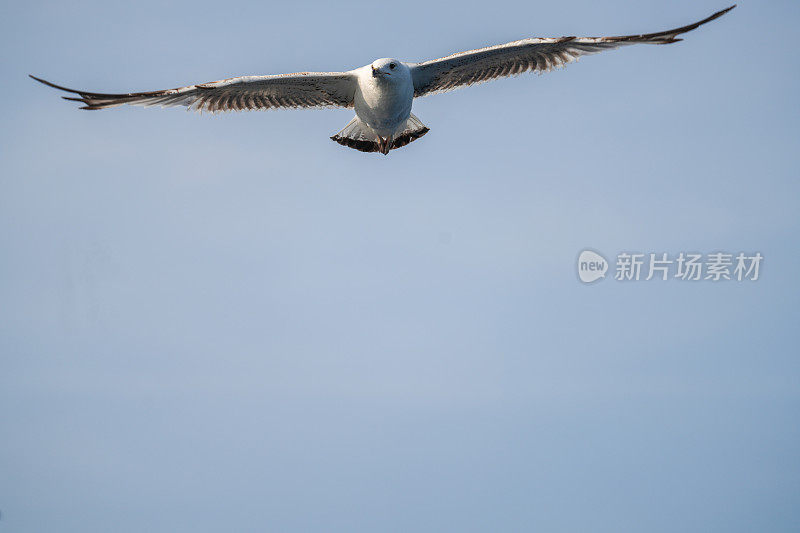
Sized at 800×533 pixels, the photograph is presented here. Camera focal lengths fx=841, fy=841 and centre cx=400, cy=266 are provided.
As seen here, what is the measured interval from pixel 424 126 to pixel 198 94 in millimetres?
3813

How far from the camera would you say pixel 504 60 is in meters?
13.6

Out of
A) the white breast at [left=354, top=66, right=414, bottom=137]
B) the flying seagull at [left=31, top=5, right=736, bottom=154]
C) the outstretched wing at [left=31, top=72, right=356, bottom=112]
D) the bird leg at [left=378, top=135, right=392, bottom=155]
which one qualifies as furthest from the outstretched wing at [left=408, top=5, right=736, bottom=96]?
the outstretched wing at [left=31, top=72, right=356, bottom=112]

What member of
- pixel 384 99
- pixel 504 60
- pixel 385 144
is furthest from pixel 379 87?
pixel 504 60

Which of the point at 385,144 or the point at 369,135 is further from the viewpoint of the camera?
the point at 369,135

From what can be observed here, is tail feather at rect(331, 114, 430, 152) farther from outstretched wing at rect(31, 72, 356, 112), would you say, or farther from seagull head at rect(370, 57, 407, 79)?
seagull head at rect(370, 57, 407, 79)

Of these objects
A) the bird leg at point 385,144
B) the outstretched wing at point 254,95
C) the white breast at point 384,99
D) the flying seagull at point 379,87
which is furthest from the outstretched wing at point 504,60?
the outstretched wing at point 254,95

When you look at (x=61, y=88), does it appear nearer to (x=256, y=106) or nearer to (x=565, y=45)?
(x=256, y=106)

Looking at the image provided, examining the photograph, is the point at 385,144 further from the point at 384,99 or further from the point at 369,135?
the point at 384,99

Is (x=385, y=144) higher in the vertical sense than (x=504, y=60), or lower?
lower

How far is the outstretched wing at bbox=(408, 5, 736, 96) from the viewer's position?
12759mm

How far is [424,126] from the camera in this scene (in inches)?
571

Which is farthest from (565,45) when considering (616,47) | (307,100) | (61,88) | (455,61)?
Answer: (61,88)

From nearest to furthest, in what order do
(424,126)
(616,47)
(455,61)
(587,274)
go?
(616,47)
(455,61)
(424,126)
(587,274)

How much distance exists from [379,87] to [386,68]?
1.02ft
